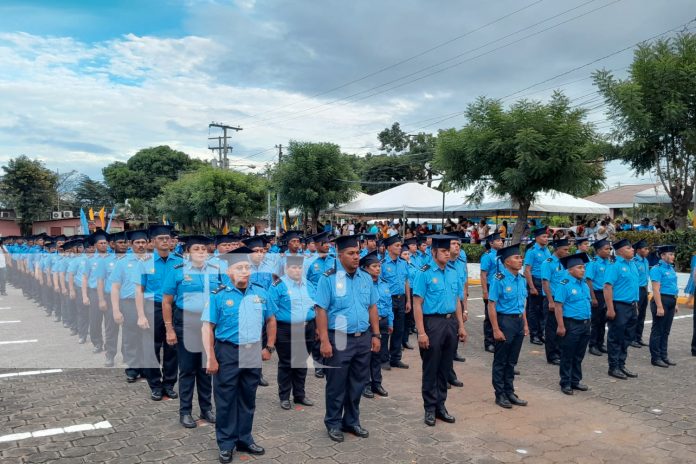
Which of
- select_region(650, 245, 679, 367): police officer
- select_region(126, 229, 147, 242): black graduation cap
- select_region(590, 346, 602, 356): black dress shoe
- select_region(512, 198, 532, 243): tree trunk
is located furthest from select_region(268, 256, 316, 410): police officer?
select_region(512, 198, 532, 243): tree trunk

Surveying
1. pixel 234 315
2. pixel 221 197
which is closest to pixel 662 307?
pixel 234 315

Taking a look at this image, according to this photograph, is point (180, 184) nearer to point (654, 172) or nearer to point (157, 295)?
point (654, 172)

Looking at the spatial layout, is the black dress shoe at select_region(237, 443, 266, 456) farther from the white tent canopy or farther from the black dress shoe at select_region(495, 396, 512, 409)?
the white tent canopy

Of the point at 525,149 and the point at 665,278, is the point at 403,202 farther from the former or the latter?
the point at 665,278

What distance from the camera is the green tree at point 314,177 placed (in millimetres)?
21438

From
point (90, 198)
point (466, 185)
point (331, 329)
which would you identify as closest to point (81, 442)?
point (331, 329)

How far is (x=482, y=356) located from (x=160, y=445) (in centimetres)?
496

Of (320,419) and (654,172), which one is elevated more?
(654,172)

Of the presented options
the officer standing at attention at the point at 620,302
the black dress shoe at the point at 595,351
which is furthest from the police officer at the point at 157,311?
the black dress shoe at the point at 595,351

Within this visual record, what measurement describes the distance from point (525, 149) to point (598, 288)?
792 centimetres

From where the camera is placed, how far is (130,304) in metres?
6.43

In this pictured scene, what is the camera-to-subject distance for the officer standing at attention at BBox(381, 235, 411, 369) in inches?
291

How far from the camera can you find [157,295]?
238 inches

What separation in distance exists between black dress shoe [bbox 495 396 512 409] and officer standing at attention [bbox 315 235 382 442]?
168 centimetres
